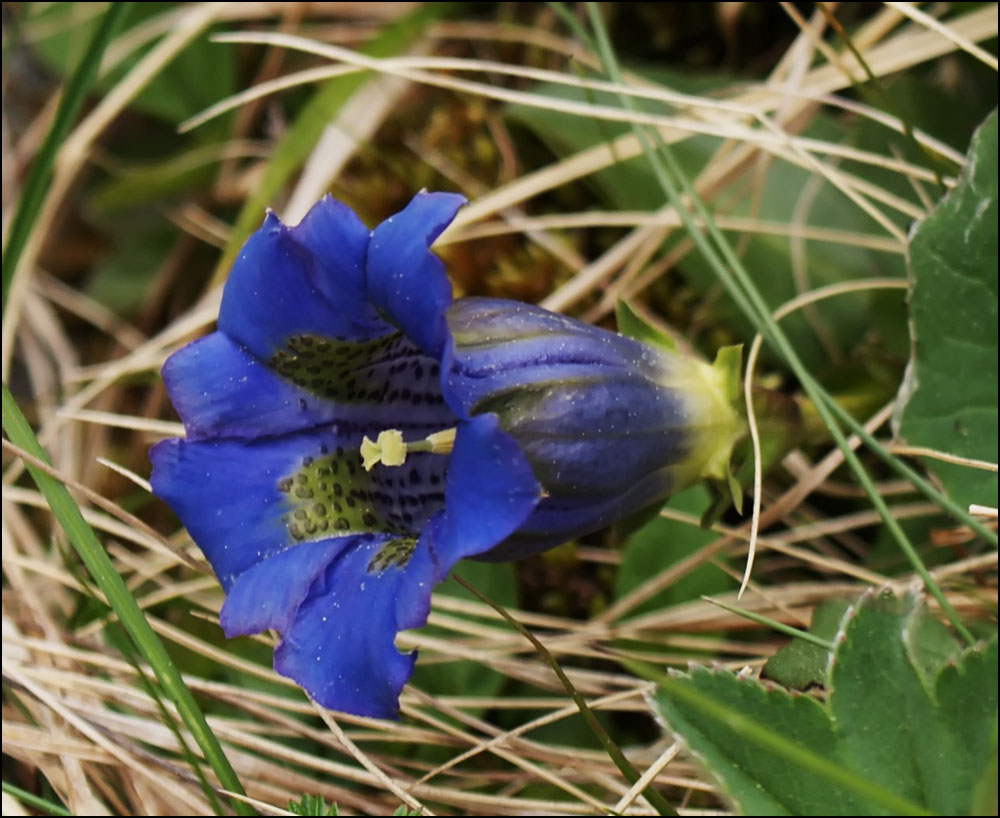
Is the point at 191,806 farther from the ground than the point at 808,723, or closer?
closer

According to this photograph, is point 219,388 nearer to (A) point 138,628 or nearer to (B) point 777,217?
(A) point 138,628

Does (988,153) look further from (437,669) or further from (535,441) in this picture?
(437,669)

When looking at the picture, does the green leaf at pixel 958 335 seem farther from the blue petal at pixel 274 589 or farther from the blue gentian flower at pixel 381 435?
the blue petal at pixel 274 589

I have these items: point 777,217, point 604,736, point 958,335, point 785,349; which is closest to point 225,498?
point 604,736

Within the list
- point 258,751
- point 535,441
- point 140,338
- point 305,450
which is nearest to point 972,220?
point 535,441

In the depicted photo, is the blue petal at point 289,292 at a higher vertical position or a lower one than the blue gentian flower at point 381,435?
higher

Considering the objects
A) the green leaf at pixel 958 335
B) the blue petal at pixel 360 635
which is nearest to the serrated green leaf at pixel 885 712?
→ the blue petal at pixel 360 635
